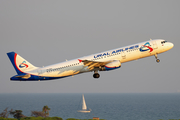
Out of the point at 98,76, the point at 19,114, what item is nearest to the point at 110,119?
the point at 19,114

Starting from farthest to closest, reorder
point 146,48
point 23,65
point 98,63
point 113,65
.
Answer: point 23,65 → point 146,48 → point 113,65 → point 98,63

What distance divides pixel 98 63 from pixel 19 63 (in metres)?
18.9

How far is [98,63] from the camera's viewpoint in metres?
47.8

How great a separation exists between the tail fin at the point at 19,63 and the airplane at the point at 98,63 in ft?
0.75

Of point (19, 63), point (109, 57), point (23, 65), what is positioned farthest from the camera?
point (19, 63)

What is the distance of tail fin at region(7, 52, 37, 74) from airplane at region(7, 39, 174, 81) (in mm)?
229

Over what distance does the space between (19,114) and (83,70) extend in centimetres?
6717

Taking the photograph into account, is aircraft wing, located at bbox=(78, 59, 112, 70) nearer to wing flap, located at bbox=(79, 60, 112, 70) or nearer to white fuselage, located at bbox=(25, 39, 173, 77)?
wing flap, located at bbox=(79, 60, 112, 70)

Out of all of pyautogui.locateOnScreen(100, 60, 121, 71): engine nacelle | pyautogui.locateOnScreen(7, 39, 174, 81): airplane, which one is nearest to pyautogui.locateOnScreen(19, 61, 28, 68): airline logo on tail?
pyautogui.locateOnScreen(7, 39, 174, 81): airplane

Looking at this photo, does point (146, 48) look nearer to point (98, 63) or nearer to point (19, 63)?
point (98, 63)

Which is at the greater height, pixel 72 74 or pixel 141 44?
pixel 141 44

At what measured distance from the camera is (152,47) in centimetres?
4966

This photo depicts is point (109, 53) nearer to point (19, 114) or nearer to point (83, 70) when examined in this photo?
point (83, 70)

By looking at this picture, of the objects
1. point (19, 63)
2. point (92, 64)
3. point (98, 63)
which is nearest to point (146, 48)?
point (98, 63)
